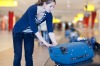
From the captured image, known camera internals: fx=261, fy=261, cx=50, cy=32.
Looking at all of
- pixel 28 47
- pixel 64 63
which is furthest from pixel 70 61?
pixel 28 47

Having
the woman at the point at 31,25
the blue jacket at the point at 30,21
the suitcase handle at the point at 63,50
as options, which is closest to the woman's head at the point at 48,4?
the woman at the point at 31,25

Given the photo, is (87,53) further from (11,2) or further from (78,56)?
(11,2)

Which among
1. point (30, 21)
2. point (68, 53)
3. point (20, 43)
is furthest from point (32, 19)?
point (68, 53)

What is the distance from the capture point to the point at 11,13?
4222cm

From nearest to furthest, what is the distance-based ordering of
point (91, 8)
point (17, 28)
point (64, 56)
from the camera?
point (17, 28) → point (64, 56) → point (91, 8)

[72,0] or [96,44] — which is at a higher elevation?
[72,0]

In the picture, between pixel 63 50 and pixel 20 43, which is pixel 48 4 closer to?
pixel 20 43

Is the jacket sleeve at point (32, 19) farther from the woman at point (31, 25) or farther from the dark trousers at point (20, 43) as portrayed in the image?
the dark trousers at point (20, 43)

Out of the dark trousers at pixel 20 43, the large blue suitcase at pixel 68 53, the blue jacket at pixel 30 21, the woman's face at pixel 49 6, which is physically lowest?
the large blue suitcase at pixel 68 53

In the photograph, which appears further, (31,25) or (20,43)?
(20,43)

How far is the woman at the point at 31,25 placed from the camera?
185 inches

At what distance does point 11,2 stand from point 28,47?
77.2 ft

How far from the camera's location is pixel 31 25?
4715 millimetres

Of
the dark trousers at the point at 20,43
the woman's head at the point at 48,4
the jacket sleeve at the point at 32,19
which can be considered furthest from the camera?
the dark trousers at the point at 20,43
